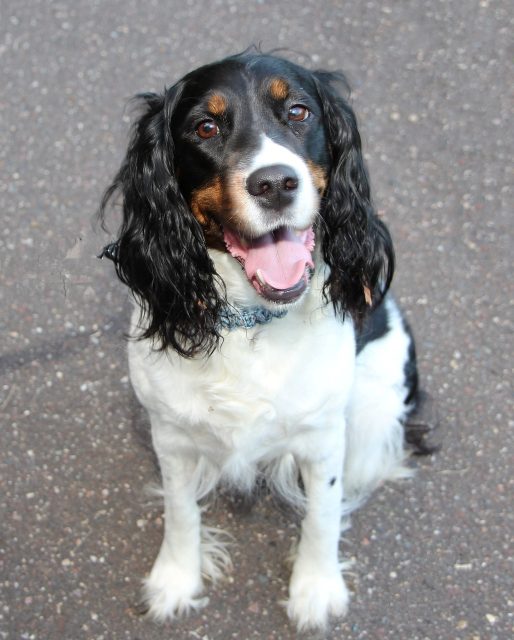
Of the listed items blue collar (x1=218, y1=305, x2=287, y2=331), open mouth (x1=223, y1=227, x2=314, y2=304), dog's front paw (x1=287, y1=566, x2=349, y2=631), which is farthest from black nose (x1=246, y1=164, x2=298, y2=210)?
dog's front paw (x1=287, y1=566, x2=349, y2=631)

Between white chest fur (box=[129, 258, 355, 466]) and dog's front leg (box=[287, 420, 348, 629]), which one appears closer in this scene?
white chest fur (box=[129, 258, 355, 466])

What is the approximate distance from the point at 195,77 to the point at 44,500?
69.4 inches

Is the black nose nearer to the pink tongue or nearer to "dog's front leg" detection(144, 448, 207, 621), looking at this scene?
the pink tongue

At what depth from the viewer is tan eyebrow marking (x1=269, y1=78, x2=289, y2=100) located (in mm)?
2561

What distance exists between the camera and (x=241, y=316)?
2746mm

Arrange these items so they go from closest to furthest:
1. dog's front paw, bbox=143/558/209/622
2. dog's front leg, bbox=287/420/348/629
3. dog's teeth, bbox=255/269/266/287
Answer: dog's teeth, bbox=255/269/266/287
dog's front leg, bbox=287/420/348/629
dog's front paw, bbox=143/558/209/622

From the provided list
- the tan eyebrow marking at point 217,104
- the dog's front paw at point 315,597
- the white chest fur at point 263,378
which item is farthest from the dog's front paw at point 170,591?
the tan eyebrow marking at point 217,104

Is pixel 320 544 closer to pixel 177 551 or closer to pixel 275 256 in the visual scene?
pixel 177 551

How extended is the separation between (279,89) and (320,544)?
1540 mm

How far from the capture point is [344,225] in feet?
8.96

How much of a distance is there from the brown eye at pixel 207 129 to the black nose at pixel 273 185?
0.71ft

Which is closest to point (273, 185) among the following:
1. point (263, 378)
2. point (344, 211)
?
point (344, 211)

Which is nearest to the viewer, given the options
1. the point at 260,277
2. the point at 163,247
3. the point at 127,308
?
the point at 260,277

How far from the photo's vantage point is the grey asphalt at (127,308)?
331 cm
